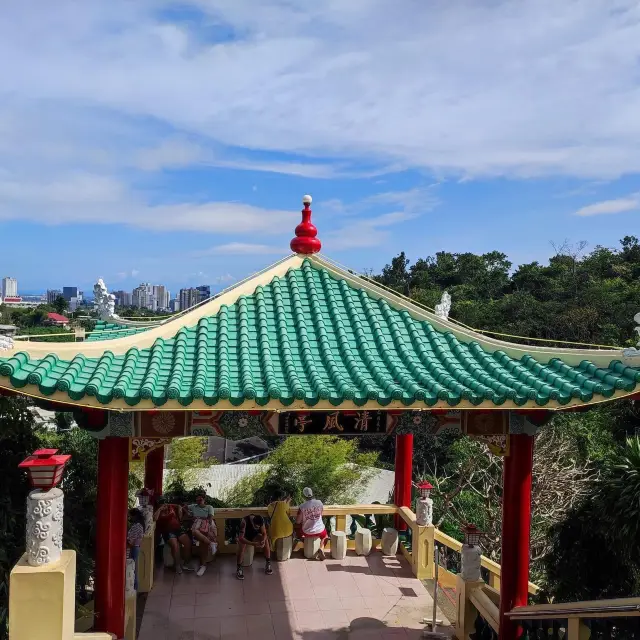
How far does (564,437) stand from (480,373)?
14916 mm

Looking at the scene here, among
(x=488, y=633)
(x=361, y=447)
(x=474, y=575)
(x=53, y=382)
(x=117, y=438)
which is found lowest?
(x=361, y=447)

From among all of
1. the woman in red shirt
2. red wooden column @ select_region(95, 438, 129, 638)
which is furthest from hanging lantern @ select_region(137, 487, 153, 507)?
red wooden column @ select_region(95, 438, 129, 638)

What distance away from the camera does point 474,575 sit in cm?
803

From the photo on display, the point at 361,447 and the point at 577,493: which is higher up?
the point at 577,493

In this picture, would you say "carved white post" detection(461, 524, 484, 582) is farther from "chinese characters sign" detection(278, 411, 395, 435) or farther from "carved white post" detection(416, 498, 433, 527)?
"chinese characters sign" detection(278, 411, 395, 435)

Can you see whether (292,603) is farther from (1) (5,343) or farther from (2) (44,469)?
(1) (5,343)

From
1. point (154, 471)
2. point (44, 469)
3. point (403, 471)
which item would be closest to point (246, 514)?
point (154, 471)

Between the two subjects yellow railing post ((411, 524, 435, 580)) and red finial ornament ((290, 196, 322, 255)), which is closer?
red finial ornament ((290, 196, 322, 255))

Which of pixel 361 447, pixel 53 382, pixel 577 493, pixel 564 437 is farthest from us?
pixel 361 447

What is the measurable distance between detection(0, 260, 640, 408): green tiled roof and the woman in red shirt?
14.5ft

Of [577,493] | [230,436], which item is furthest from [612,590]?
[577,493]

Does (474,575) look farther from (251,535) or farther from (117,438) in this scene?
(117,438)

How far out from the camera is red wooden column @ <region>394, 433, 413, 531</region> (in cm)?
1112

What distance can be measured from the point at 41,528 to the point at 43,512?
13 cm
